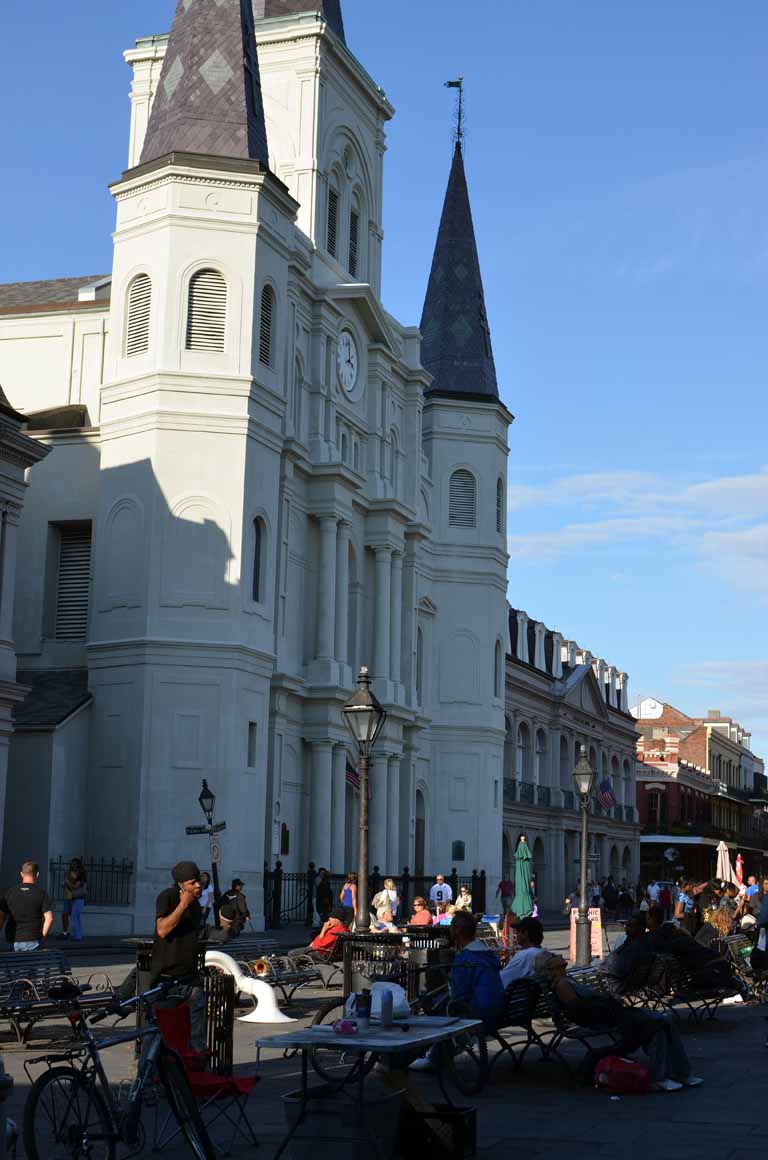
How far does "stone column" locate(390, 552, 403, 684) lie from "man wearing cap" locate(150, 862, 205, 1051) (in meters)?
35.1

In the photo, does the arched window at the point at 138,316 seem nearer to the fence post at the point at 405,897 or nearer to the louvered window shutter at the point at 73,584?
the louvered window shutter at the point at 73,584

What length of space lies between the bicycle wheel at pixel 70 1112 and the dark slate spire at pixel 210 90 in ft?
101

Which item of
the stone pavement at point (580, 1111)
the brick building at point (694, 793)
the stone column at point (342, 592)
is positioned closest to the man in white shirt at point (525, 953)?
the stone pavement at point (580, 1111)

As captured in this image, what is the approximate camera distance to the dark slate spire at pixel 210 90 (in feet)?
123

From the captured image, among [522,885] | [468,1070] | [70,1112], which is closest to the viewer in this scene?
[70,1112]

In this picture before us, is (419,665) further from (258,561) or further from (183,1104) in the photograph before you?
(183,1104)

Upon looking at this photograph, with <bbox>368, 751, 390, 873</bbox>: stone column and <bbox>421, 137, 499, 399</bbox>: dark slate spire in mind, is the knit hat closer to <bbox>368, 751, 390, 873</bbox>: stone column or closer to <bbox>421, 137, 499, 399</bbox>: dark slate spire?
<bbox>368, 751, 390, 873</bbox>: stone column

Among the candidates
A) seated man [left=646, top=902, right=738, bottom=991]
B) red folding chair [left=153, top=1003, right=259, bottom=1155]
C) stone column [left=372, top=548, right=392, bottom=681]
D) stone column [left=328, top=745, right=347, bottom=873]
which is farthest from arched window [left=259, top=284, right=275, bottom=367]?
red folding chair [left=153, top=1003, right=259, bottom=1155]

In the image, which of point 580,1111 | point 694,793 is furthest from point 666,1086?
point 694,793

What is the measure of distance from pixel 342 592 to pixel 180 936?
31.6 metres

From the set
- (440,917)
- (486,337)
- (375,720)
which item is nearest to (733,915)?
(440,917)

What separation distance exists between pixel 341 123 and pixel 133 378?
1382 cm

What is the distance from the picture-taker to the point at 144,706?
114ft

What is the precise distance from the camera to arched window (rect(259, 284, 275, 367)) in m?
37.6
